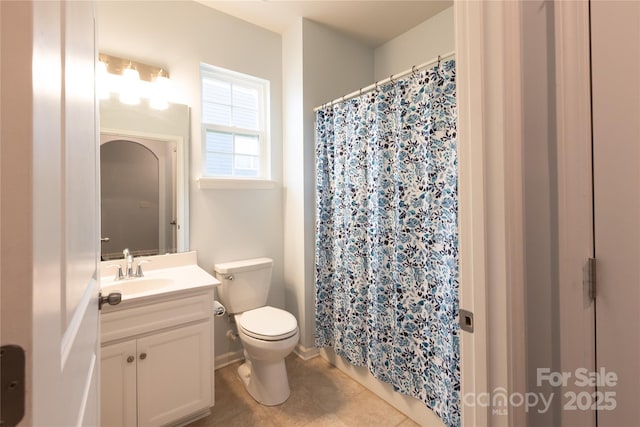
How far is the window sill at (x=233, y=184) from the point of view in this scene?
2.04 m

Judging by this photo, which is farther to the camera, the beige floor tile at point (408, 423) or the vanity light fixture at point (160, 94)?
the vanity light fixture at point (160, 94)

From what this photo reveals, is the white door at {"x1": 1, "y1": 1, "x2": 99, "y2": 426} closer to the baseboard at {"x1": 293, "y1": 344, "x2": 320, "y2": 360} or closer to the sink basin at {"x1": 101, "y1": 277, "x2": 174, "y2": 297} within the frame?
the sink basin at {"x1": 101, "y1": 277, "x2": 174, "y2": 297}

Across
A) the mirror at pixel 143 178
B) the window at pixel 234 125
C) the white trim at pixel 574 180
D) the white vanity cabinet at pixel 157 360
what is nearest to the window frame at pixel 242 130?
the window at pixel 234 125

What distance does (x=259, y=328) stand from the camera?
1736 mm

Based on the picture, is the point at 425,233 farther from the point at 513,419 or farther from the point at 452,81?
the point at 513,419

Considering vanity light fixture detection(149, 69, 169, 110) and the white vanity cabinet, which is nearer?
the white vanity cabinet

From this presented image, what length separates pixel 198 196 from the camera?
2.05 m

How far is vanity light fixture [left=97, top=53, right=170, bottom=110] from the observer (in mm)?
1717

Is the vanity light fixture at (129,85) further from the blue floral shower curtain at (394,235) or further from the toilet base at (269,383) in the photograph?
the toilet base at (269,383)

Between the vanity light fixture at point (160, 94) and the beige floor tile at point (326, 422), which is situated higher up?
the vanity light fixture at point (160, 94)

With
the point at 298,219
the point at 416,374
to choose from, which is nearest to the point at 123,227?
the point at 298,219

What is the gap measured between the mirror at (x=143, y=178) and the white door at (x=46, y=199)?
1.37 m

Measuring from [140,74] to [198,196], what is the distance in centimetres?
83

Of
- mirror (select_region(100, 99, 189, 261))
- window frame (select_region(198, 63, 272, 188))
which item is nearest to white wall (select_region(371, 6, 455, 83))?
window frame (select_region(198, 63, 272, 188))
